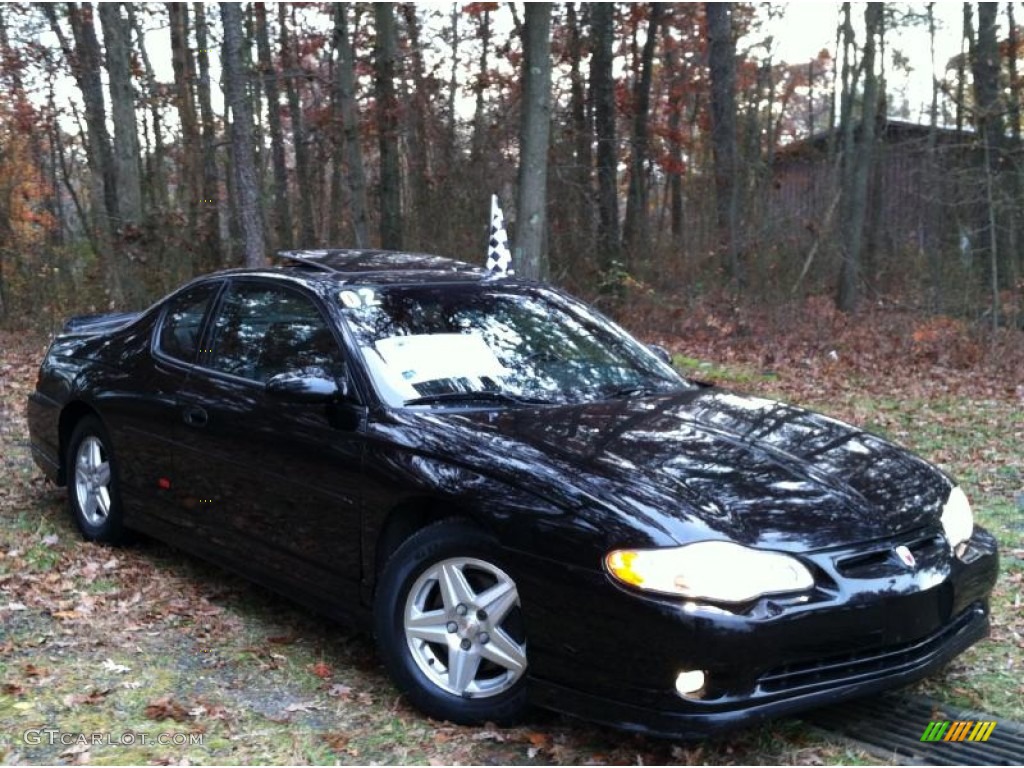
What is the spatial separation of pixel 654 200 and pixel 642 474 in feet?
93.2

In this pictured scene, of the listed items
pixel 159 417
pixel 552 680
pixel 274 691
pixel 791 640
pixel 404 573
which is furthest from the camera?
pixel 159 417

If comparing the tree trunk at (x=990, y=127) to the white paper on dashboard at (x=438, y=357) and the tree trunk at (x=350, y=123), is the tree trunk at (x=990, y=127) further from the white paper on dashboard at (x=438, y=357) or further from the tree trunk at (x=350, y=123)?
the white paper on dashboard at (x=438, y=357)

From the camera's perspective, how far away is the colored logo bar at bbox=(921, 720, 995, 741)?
371 centimetres

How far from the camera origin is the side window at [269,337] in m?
4.67

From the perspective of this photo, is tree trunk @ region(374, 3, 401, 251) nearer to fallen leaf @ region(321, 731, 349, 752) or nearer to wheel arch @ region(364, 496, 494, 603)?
wheel arch @ region(364, 496, 494, 603)

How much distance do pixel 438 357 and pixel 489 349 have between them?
0.83ft

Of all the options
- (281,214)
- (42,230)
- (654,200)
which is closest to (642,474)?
(42,230)

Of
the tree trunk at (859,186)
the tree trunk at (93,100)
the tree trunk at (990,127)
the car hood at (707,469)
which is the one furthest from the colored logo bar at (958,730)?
the tree trunk at (859,186)

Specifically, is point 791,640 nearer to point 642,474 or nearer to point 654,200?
point 642,474

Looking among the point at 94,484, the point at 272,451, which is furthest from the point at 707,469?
the point at 94,484

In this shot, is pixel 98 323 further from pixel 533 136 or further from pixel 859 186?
pixel 859 186

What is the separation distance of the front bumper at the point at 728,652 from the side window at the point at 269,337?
1668 millimetres

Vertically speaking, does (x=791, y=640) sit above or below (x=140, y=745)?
above

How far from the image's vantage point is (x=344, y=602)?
4.30 m
